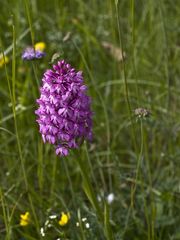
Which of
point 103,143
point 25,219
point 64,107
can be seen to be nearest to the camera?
point 64,107

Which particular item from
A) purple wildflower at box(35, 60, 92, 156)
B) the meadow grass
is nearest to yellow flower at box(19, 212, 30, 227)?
the meadow grass

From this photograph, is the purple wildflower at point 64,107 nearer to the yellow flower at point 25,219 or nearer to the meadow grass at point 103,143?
the meadow grass at point 103,143

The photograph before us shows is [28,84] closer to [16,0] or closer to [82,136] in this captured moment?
[16,0]

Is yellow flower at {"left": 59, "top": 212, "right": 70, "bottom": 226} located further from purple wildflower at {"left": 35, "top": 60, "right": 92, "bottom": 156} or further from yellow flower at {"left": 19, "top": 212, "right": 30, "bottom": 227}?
purple wildflower at {"left": 35, "top": 60, "right": 92, "bottom": 156}

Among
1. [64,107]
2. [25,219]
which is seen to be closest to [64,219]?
[25,219]

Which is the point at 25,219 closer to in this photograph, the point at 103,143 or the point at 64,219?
the point at 64,219

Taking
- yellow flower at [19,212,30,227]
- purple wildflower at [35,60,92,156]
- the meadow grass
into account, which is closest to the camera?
purple wildflower at [35,60,92,156]
